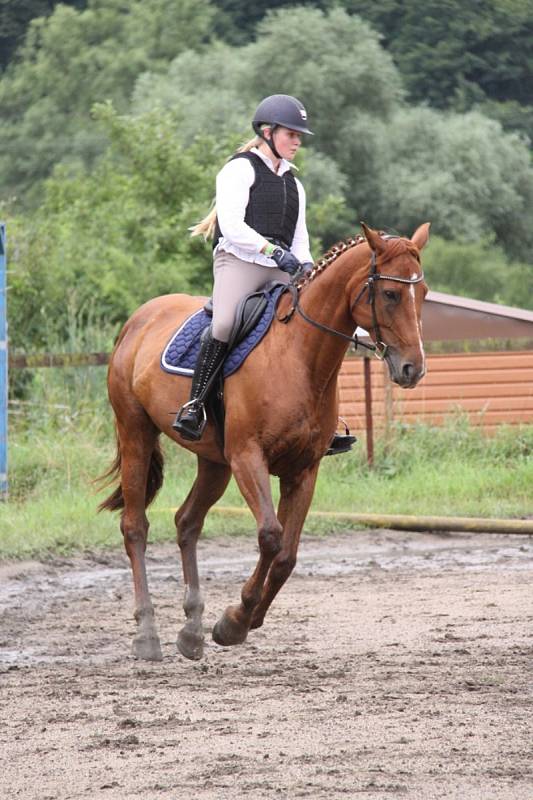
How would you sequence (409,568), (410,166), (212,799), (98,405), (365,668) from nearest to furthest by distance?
(212,799) < (365,668) < (409,568) < (98,405) < (410,166)

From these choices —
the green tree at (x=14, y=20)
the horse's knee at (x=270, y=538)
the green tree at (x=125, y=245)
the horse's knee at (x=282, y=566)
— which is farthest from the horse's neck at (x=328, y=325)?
the green tree at (x=14, y=20)

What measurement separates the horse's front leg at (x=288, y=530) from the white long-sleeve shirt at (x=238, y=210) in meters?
1.22

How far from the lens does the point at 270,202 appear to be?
26.9 ft

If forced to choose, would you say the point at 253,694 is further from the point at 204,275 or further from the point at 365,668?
the point at 204,275

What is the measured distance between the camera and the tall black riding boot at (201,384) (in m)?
7.99

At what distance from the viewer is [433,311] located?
19.2m

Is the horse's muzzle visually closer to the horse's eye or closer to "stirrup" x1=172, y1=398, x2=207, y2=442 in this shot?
the horse's eye

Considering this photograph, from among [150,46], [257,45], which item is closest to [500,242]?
[257,45]

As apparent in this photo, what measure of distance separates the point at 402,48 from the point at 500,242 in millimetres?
14420

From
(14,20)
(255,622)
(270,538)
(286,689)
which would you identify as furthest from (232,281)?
(14,20)

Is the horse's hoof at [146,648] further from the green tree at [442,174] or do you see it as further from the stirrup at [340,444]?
the green tree at [442,174]

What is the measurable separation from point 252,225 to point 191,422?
1.15 m

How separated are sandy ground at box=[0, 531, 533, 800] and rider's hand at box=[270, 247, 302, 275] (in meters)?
2.08

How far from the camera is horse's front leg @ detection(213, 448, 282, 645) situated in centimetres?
749
